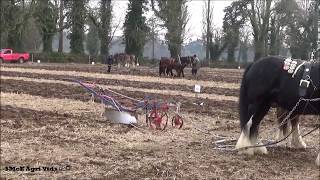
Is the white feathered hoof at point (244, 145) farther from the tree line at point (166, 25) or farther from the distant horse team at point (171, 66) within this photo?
the tree line at point (166, 25)

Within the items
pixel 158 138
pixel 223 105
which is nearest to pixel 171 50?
pixel 223 105

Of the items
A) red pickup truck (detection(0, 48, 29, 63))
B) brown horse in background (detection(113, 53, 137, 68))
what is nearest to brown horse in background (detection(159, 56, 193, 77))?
brown horse in background (detection(113, 53, 137, 68))

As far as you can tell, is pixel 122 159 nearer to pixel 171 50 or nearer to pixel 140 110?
pixel 140 110

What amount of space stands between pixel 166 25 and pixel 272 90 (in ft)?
183

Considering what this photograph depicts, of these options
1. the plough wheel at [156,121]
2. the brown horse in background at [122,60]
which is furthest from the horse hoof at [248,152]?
the brown horse in background at [122,60]

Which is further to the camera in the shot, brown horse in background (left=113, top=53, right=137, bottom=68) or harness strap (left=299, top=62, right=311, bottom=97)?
brown horse in background (left=113, top=53, right=137, bottom=68)

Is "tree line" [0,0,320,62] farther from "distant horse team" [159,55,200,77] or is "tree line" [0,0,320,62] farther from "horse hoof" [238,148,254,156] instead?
"horse hoof" [238,148,254,156]

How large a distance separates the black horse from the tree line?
5237 cm

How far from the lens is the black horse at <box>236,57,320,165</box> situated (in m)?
8.20

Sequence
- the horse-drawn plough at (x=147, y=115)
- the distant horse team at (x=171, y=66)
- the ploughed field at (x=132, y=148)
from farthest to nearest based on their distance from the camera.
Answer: the distant horse team at (x=171, y=66)
the horse-drawn plough at (x=147, y=115)
the ploughed field at (x=132, y=148)

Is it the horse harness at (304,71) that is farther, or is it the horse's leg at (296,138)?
the horse's leg at (296,138)

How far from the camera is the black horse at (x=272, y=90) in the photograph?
820cm

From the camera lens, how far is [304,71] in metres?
8.26

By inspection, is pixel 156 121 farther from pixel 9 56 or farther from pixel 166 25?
pixel 166 25
